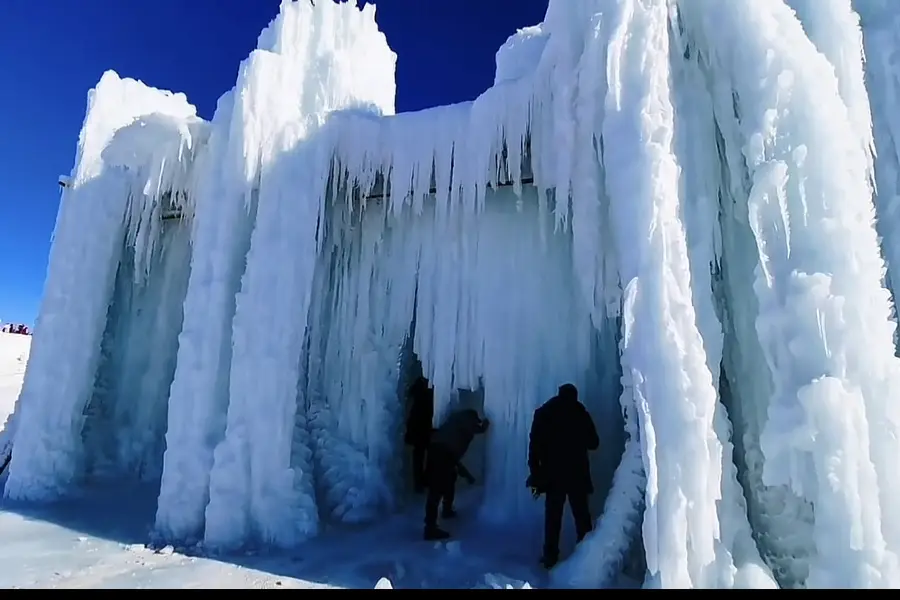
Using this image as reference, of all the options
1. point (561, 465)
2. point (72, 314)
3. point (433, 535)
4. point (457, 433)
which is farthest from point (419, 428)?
point (72, 314)

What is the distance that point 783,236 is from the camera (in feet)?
12.5

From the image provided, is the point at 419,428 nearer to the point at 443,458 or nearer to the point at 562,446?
the point at 443,458

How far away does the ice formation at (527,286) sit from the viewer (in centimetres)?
360

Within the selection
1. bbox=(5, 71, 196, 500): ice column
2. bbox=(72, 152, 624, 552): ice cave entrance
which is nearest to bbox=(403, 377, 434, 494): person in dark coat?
bbox=(72, 152, 624, 552): ice cave entrance

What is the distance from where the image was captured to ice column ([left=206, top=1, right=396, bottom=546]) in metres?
5.32

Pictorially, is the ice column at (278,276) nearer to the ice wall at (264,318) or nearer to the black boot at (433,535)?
the ice wall at (264,318)

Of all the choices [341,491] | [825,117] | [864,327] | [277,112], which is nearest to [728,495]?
[864,327]

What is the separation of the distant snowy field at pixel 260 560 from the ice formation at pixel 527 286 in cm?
39

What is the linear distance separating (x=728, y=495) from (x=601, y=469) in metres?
1.79

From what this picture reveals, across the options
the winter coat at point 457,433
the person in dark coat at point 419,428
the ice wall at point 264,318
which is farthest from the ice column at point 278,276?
the winter coat at point 457,433

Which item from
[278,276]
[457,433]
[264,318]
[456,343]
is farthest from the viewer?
[456,343]

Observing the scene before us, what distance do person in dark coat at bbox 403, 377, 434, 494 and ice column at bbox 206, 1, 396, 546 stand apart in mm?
1333

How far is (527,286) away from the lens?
231 inches

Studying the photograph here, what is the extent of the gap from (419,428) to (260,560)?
2.42 metres
